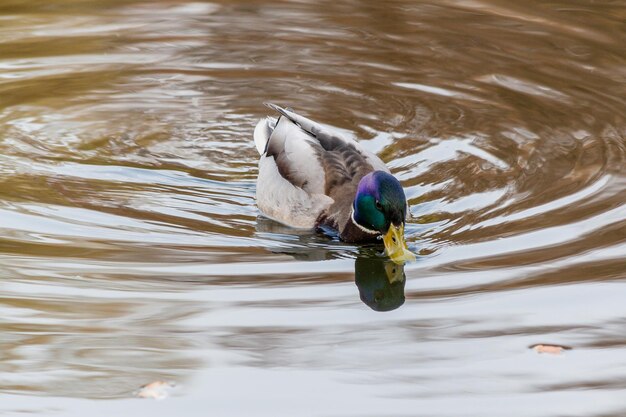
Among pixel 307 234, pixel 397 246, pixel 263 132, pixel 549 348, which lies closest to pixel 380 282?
pixel 397 246

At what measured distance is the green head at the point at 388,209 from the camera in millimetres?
6613

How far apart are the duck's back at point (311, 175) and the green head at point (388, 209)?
398 millimetres

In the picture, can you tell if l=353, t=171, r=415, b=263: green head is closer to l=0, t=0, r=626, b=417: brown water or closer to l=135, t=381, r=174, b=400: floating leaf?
l=0, t=0, r=626, b=417: brown water

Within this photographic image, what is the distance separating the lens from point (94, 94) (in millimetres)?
9906

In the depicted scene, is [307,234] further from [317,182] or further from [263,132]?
[263,132]

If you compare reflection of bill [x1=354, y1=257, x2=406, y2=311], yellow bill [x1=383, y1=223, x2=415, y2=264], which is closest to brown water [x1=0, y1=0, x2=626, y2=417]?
reflection of bill [x1=354, y1=257, x2=406, y2=311]

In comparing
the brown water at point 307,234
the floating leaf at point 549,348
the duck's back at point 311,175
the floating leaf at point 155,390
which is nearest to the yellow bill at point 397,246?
the brown water at point 307,234

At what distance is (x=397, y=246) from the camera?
21.7ft

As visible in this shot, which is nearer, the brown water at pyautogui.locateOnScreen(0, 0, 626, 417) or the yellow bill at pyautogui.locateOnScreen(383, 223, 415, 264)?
the brown water at pyautogui.locateOnScreen(0, 0, 626, 417)

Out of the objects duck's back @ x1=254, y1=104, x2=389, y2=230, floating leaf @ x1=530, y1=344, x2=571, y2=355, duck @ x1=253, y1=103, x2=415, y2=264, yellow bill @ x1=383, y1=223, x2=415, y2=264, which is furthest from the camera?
duck's back @ x1=254, y1=104, x2=389, y2=230

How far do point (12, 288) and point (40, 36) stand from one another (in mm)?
5887

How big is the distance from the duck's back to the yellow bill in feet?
2.00

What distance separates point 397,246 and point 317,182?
3.71ft

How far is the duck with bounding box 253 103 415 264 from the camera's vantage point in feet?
23.2
